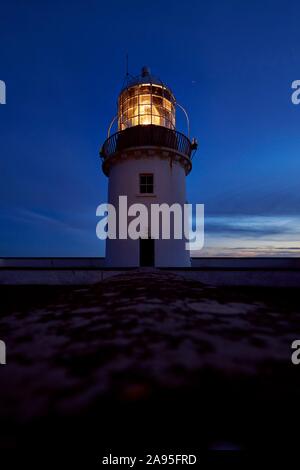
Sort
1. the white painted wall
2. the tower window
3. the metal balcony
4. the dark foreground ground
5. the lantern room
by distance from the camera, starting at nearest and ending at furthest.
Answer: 1. the dark foreground ground
2. the white painted wall
3. the metal balcony
4. the tower window
5. the lantern room

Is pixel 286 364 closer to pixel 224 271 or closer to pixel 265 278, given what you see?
pixel 224 271

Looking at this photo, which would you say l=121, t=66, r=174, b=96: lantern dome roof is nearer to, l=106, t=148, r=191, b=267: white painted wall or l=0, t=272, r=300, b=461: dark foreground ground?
l=106, t=148, r=191, b=267: white painted wall

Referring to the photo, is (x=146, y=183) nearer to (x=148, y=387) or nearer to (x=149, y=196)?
(x=149, y=196)

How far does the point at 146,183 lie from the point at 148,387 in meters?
12.5

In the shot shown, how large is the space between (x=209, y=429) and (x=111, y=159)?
13958mm

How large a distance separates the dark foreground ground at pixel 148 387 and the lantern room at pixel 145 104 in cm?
1441

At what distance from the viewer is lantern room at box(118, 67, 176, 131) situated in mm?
13484

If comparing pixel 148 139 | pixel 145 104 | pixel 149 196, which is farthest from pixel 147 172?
pixel 145 104

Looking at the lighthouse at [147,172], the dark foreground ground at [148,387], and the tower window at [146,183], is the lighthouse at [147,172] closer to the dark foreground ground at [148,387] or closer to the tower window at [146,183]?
the tower window at [146,183]

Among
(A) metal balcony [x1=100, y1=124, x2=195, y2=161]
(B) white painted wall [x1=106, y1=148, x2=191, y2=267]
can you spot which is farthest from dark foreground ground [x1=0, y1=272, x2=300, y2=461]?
(A) metal balcony [x1=100, y1=124, x2=195, y2=161]

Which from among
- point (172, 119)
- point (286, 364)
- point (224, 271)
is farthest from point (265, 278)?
point (172, 119)

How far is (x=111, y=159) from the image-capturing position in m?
13.2

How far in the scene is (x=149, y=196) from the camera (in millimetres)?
12023

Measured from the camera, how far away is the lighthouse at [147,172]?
11828 mm
